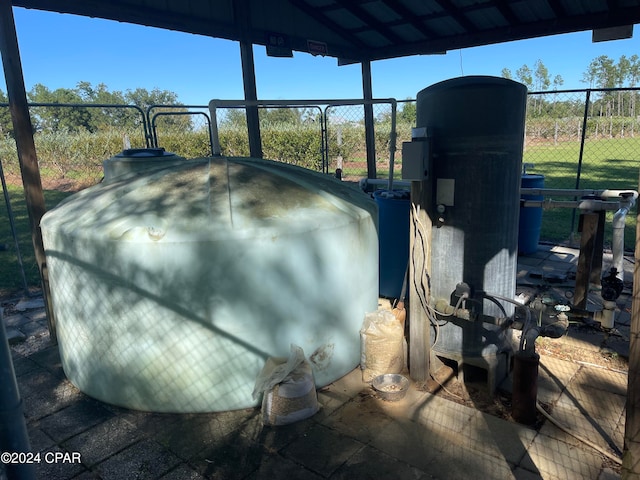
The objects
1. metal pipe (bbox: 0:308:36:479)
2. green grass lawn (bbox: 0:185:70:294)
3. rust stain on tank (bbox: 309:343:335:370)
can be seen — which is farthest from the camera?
green grass lawn (bbox: 0:185:70:294)

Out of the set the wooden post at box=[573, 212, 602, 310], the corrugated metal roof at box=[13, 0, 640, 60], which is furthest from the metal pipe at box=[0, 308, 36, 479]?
the wooden post at box=[573, 212, 602, 310]

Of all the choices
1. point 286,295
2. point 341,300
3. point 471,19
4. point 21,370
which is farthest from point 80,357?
point 471,19

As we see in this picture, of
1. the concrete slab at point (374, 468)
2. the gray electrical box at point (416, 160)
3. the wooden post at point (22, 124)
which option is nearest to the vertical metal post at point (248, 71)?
the wooden post at point (22, 124)

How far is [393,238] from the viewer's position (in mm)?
5051

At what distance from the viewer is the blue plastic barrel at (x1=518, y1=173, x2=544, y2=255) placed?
680cm

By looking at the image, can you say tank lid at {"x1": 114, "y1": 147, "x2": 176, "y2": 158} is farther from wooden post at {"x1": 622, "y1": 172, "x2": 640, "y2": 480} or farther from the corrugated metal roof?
wooden post at {"x1": 622, "y1": 172, "x2": 640, "y2": 480}

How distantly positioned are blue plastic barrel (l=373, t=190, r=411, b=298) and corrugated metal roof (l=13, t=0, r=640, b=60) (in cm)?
282

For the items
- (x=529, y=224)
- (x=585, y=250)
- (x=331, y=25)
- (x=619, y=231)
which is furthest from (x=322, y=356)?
(x=331, y=25)

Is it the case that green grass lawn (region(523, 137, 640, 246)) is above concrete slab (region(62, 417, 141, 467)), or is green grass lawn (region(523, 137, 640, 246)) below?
above

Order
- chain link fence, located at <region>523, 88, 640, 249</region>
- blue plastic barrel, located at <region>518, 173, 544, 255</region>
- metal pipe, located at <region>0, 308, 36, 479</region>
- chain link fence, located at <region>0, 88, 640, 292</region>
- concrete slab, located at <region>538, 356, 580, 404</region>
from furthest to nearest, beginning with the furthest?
chain link fence, located at <region>523, 88, 640, 249</region>, chain link fence, located at <region>0, 88, 640, 292</region>, blue plastic barrel, located at <region>518, 173, 544, 255</region>, concrete slab, located at <region>538, 356, 580, 404</region>, metal pipe, located at <region>0, 308, 36, 479</region>

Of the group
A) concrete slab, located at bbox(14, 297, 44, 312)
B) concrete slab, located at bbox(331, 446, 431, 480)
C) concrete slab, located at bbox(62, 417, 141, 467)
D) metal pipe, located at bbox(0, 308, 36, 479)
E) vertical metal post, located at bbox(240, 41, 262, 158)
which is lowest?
concrete slab, located at bbox(331, 446, 431, 480)

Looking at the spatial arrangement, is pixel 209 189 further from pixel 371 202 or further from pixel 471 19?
pixel 471 19

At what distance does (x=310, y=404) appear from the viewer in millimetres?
3383

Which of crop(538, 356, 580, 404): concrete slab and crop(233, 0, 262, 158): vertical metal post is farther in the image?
crop(233, 0, 262, 158): vertical metal post
